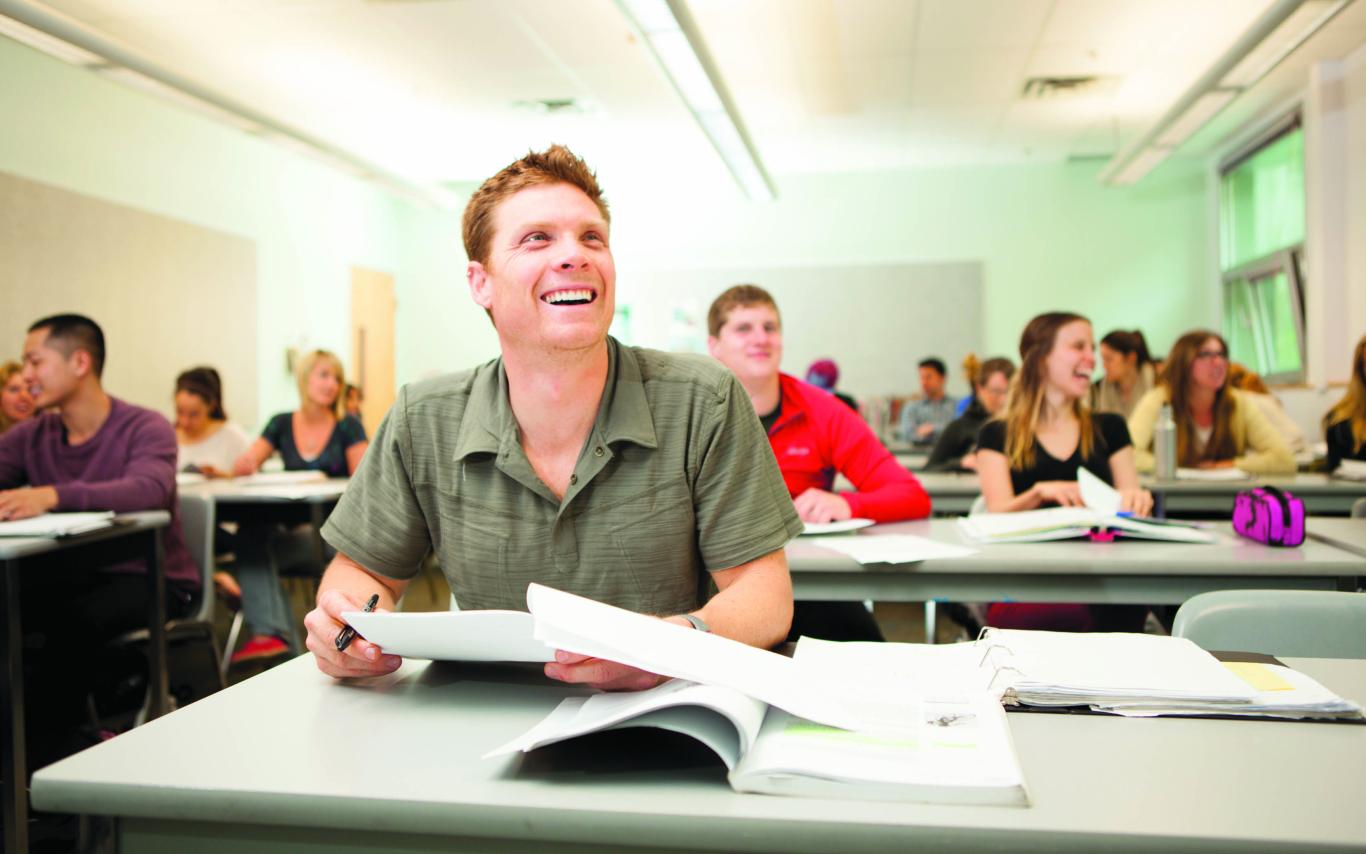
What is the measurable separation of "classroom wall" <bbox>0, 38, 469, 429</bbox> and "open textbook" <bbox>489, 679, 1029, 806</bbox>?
16.9ft

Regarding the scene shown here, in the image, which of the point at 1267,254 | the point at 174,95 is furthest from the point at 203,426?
the point at 1267,254

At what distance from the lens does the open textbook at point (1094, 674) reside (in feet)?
3.37

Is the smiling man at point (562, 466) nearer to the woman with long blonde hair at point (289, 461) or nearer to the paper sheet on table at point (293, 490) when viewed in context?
the paper sheet on table at point (293, 490)

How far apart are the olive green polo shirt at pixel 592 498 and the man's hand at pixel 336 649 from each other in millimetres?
275

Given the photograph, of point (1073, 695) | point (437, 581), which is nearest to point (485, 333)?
point (437, 581)

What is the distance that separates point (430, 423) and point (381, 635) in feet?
1.54

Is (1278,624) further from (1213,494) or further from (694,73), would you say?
(694,73)

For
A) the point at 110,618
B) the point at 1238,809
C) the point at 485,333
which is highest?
the point at 485,333

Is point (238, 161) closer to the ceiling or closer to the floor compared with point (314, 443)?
closer to the ceiling

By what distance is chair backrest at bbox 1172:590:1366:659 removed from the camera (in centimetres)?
138

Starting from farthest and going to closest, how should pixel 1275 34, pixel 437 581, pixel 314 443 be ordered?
1. pixel 437 581
2. pixel 314 443
3. pixel 1275 34

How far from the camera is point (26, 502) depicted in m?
2.65

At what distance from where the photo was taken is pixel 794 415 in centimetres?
277

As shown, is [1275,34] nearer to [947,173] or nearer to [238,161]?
[947,173]
